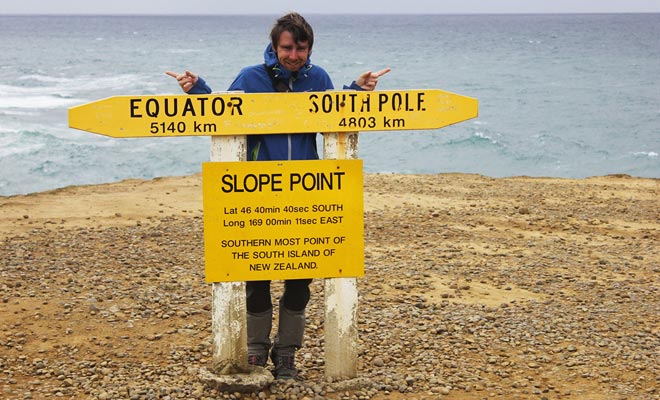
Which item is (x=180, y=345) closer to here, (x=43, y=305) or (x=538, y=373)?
(x=43, y=305)

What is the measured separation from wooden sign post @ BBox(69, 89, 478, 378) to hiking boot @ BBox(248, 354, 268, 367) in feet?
0.31

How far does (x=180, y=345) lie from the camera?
20.4 feet

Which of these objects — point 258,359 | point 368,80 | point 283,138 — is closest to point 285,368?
point 258,359

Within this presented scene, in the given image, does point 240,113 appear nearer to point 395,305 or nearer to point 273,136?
point 273,136

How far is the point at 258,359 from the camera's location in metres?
5.48

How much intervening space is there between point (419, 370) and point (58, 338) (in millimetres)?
2651

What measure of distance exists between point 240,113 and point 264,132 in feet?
0.58

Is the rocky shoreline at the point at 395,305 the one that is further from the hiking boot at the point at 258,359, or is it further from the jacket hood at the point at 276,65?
the jacket hood at the point at 276,65

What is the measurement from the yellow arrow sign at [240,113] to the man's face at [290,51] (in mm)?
224

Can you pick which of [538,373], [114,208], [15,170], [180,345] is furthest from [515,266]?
[15,170]

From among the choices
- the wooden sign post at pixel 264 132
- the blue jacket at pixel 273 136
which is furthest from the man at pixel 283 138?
the wooden sign post at pixel 264 132

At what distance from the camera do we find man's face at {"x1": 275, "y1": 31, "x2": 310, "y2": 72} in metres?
4.98

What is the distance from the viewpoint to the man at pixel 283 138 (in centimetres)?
500

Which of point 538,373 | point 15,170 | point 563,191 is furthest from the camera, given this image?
point 15,170
